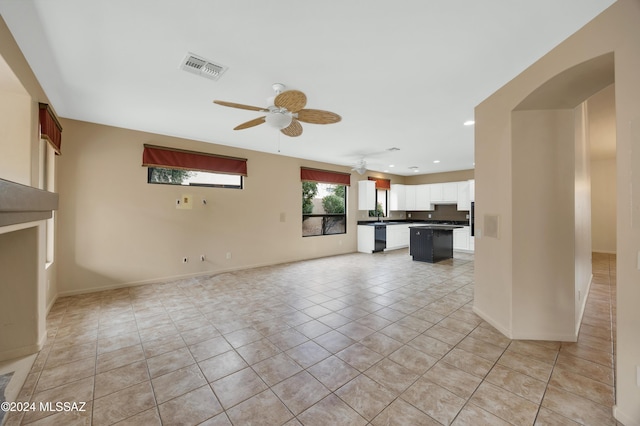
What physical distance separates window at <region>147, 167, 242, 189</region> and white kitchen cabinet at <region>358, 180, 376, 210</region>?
12.5 feet

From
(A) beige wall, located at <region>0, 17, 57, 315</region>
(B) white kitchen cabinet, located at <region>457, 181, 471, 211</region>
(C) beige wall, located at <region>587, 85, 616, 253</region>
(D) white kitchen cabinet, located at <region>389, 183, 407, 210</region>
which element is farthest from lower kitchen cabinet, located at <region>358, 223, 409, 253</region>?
(A) beige wall, located at <region>0, 17, 57, 315</region>

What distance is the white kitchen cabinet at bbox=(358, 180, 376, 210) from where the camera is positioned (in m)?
7.62

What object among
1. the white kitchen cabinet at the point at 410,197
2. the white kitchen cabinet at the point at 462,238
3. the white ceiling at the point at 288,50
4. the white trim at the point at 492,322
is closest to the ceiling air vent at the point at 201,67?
the white ceiling at the point at 288,50

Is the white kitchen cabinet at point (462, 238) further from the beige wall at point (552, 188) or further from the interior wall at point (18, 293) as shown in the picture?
the interior wall at point (18, 293)

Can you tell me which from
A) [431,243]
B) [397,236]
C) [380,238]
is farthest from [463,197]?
[380,238]

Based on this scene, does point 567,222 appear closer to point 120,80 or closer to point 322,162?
point 120,80

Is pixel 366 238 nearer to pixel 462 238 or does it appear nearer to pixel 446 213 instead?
pixel 462 238

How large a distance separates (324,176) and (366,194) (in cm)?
162

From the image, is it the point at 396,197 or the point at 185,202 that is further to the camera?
the point at 396,197

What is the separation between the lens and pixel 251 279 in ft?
15.1

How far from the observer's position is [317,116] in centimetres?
270

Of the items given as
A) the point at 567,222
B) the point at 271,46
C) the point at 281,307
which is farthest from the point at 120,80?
the point at 567,222

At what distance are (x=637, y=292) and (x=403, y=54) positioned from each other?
7.48 ft

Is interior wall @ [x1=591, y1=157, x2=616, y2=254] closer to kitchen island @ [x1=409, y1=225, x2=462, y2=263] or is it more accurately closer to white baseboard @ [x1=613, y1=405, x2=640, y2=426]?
kitchen island @ [x1=409, y1=225, x2=462, y2=263]
